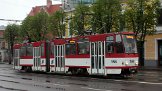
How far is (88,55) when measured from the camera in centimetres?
3142

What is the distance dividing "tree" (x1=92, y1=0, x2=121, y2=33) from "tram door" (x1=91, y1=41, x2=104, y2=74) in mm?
16729

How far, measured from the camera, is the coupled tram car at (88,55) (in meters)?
28.6

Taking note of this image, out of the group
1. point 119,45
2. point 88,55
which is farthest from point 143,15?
point 119,45

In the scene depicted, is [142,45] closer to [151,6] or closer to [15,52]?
[151,6]

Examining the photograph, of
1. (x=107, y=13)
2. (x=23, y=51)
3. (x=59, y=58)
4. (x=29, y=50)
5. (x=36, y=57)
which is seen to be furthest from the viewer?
(x=107, y=13)

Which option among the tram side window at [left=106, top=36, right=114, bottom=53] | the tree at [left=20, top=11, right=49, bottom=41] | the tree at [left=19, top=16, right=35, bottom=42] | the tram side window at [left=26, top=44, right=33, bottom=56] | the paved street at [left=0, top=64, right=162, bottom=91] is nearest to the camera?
the paved street at [left=0, top=64, right=162, bottom=91]

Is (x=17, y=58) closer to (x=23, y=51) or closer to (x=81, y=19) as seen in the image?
(x=23, y=51)

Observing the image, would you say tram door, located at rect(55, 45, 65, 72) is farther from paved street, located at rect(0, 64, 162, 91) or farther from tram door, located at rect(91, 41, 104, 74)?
paved street, located at rect(0, 64, 162, 91)

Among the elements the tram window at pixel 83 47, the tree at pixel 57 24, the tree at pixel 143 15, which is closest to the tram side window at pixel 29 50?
the tram window at pixel 83 47

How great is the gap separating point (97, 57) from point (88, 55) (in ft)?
4.02

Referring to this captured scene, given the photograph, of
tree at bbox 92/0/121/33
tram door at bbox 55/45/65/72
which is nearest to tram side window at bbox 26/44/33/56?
tram door at bbox 55/45/65/72

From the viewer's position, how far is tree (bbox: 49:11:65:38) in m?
58.2

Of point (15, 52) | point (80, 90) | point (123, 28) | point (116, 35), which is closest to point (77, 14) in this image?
point (123, 28)

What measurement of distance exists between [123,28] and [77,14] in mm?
6001
